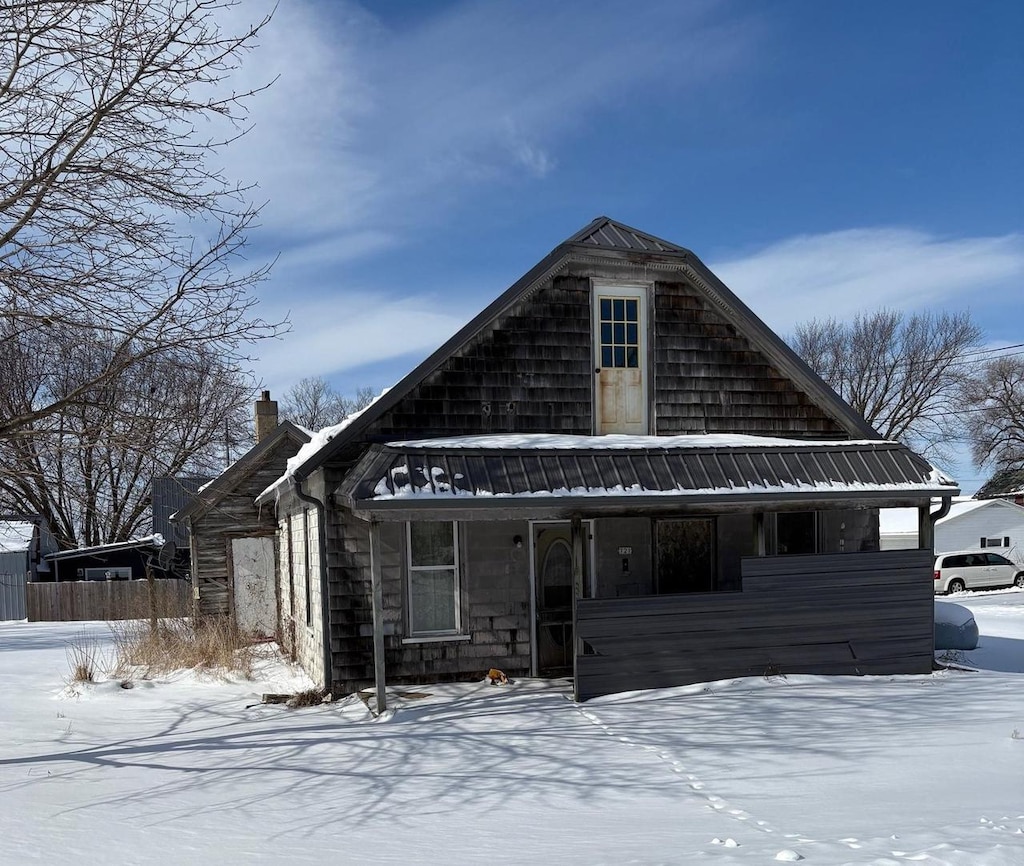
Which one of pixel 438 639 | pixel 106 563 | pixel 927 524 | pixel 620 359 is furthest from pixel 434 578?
pixel 106 563

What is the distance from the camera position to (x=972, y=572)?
99.9 ft

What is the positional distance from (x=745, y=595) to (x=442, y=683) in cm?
407

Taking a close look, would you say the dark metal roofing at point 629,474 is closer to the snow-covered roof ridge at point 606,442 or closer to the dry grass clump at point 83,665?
the snow-covered roof ridge at point 606,442

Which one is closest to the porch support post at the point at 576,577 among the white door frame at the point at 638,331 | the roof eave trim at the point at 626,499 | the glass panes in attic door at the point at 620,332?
the roof eave trim at the point at 626,499

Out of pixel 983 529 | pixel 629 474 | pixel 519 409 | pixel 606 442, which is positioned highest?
pixel 519 409

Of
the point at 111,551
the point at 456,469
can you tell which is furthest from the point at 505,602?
the point at 111,551

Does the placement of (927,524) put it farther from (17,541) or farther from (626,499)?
(17,541)

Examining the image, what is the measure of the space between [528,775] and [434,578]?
14.1 ft

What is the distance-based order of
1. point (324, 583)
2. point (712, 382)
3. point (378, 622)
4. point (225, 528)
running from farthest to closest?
point (225, 528), point (712, 382), point (324, 583), point (378, 622)

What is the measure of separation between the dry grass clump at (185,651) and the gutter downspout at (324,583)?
2.39 metres

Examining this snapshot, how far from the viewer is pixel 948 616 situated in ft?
44.3

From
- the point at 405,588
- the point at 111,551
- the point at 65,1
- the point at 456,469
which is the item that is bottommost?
the point at 111,551

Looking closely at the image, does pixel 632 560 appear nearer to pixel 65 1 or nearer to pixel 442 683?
pixel 442 683

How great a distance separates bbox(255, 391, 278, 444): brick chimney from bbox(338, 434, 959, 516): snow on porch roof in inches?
362
